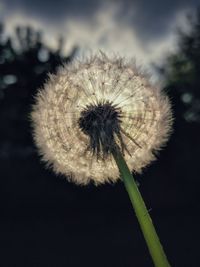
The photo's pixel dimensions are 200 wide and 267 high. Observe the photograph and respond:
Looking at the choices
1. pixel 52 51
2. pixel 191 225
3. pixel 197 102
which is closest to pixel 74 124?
pixel 191 225

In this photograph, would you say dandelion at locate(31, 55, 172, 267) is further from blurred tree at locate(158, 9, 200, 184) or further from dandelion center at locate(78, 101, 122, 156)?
blurred tree at locate(158, 9, 200, 184)

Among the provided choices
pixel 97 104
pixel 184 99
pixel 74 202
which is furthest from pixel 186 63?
pixel 97 104

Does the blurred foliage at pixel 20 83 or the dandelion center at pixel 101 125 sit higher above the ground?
the blurred foliage at pixel 20 83

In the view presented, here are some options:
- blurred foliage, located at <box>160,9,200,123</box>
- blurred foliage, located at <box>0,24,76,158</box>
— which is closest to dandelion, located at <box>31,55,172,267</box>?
blurred foliage, located at <box>0,24,76,158</box>

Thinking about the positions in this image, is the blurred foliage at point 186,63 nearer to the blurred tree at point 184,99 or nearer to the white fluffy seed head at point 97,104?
the blurred tree at point 184,99

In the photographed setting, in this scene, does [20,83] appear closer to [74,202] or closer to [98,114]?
[74,202]

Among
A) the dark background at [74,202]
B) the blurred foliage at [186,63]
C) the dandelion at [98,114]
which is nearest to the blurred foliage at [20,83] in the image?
the dark background at [74,202]

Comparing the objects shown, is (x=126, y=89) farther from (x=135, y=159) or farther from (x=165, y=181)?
(x=165, y=181)
